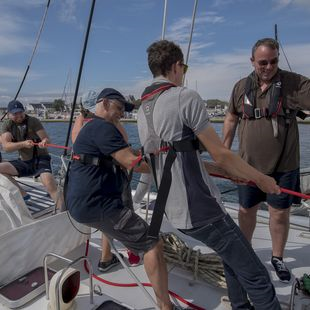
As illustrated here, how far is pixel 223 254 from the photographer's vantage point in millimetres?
1845

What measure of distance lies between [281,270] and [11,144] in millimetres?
3587

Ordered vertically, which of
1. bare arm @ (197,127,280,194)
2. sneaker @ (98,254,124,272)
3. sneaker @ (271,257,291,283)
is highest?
bare arm @ (197,127,280,194)

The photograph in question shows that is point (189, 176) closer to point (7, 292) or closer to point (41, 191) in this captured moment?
point (7, 292)

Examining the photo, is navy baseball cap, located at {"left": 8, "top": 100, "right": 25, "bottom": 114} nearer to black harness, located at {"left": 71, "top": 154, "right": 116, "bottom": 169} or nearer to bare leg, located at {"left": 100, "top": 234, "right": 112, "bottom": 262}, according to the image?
bare leg, located at {"left": 100, "top": 234, "right": 112, "bottom": 262}

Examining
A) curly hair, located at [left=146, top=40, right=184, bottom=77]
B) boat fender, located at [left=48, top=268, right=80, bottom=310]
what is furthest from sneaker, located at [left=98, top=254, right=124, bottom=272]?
curly hair, located at [left=146, top=40, right=184, bottom=77]

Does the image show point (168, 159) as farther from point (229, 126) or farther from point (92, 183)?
point (229, 126)

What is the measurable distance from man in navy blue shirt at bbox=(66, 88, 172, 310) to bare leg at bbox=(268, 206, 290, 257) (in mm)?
1053

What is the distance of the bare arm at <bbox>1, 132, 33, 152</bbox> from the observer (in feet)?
14.1

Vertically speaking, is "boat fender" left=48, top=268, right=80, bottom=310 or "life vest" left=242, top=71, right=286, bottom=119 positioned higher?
"life vest" left=242, top=71, right=286, bottom=119

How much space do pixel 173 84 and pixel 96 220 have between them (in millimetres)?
1039

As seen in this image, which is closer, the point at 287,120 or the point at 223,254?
the point at 223,254

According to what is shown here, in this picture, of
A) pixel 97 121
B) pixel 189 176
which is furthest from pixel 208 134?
pixel 97 121

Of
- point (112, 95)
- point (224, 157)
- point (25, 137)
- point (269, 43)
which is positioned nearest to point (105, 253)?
point (112, 95)

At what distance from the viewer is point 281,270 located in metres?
2.67
